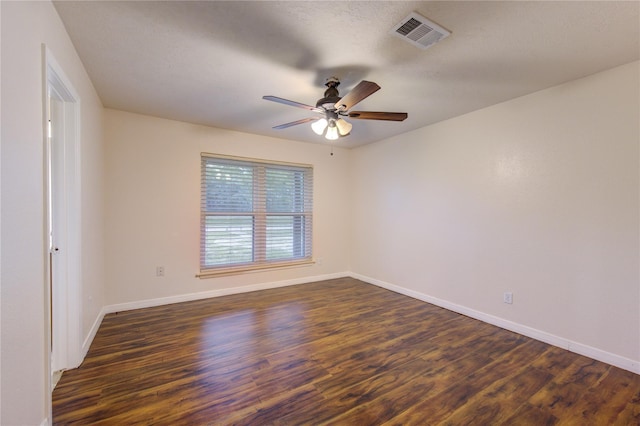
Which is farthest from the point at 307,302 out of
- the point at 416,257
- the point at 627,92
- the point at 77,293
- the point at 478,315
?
the point at 627,92

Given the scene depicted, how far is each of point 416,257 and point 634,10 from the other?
10.1 feet

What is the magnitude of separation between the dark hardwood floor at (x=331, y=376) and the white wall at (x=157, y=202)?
565mm

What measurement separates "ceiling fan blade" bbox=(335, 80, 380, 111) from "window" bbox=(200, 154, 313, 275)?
2365 mm

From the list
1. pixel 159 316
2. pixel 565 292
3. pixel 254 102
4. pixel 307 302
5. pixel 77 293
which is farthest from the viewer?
pixel 307 302

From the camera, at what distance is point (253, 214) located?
14.4 ft

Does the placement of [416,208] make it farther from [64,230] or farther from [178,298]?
[64,230]

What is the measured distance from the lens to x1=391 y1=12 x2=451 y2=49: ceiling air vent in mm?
1728

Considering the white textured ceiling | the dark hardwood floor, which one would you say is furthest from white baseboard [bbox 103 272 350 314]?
the white textured ceiling

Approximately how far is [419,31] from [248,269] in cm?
367

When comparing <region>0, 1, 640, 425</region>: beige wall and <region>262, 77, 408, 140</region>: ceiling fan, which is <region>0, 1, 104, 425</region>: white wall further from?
<region>262, 77, 408, 140</region>: ceiling fan

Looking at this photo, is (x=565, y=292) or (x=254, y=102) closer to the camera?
(x=565, y=292)

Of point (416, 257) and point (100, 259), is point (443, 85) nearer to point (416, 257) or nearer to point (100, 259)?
point (416, 257)

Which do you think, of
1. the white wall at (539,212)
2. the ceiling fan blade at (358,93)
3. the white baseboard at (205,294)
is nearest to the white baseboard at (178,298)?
the white baseboard at (205,294)

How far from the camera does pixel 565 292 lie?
259 cm
